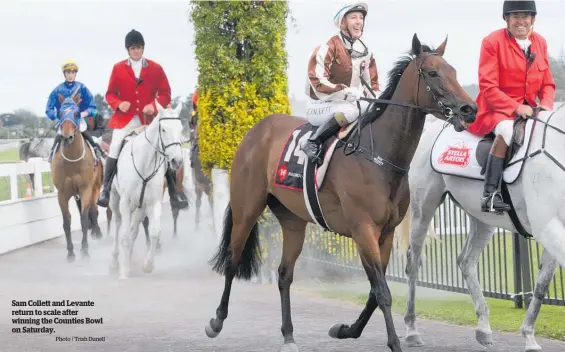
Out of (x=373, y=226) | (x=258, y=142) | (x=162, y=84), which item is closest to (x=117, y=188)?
(x=162, y=84)

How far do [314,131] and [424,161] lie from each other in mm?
1327

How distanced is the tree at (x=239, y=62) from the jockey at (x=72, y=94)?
16.9 feet

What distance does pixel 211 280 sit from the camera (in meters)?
13.7

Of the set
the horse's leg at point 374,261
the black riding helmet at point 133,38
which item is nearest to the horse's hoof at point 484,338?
the horse's leg at point 374,261

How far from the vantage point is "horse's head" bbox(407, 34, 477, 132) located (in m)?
7.06

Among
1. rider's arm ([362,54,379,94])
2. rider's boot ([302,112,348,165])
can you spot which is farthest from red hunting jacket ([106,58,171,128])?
rider's boot ([302,112,348,165])

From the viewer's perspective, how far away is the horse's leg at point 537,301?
8.03 m

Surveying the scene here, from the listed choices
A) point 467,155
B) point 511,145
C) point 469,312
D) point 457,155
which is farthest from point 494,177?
point 469,312

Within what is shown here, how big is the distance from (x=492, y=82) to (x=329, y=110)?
137 centimetres

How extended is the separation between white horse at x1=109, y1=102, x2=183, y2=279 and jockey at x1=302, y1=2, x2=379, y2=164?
19.0 feet

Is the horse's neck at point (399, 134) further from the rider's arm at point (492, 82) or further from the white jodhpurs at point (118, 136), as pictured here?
the white jodhpurs at point (118, 136)

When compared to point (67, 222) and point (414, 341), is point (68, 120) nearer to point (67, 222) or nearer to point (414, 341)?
point (67, 222)

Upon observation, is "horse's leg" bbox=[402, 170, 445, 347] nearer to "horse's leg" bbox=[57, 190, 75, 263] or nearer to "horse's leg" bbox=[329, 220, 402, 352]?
"horse's leg" bbox=[329, 220, 402, 352]

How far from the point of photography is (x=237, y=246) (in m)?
9.14
